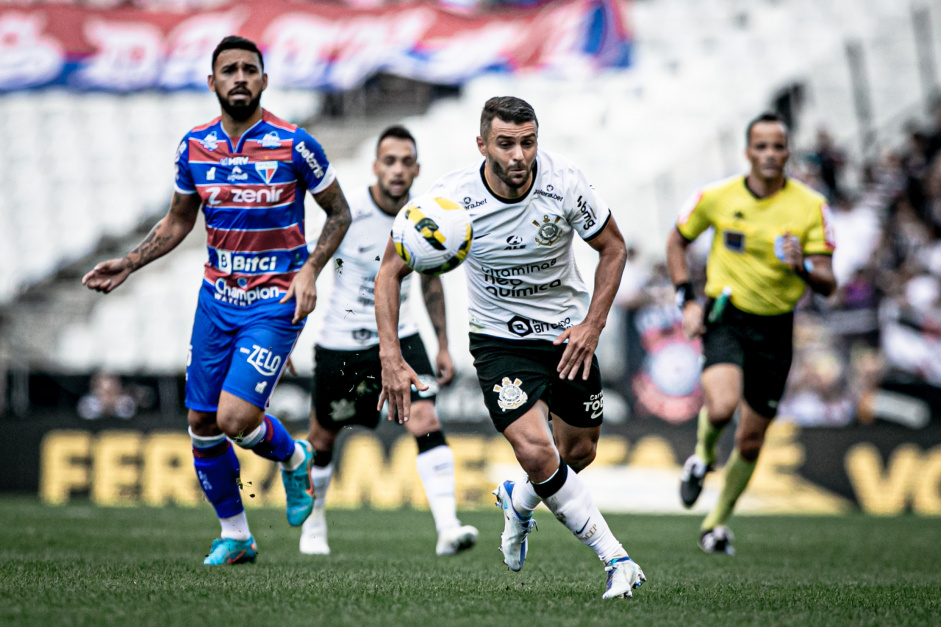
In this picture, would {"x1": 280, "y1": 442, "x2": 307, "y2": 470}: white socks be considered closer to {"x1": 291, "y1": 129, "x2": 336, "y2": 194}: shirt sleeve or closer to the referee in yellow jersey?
{"x1": 291, "y1": 129, "x2": 336, "y2": 194}: shirt sleeve

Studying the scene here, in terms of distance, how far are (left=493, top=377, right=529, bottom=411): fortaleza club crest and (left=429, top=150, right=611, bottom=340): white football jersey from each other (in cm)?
36

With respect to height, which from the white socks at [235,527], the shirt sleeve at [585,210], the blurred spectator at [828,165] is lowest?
the white socks at [235,527]

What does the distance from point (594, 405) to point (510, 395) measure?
59 cm

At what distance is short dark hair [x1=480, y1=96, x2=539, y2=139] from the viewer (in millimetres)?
5535

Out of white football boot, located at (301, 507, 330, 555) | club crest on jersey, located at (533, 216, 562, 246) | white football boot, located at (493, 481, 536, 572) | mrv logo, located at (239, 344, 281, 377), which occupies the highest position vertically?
club crest on jersey, located at (533, 216, 562, 246)

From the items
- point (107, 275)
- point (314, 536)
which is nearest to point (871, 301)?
point (314, 536)

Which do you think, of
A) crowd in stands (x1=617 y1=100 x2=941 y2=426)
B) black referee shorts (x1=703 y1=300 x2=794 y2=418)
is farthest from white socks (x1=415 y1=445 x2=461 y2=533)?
crowd in stands (x1=617 y1=100 x2=941 y2=426)

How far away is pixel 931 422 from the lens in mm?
14055

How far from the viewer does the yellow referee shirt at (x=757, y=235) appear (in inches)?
340

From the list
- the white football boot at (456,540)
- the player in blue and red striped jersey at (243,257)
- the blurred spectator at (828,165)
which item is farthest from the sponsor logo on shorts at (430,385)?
the blurred spectator at (828,165)

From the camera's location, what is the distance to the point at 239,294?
6.75 m

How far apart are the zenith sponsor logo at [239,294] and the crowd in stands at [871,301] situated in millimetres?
8219

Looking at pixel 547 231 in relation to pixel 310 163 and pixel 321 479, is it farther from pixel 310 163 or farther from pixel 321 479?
pixel 321 479

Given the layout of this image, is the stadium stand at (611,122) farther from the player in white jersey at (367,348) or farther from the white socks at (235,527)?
the white socks at (235,527)
